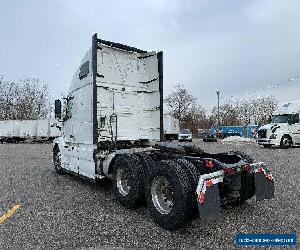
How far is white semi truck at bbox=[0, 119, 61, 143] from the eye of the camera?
43.6 metres

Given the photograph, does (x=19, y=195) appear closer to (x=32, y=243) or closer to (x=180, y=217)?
(x=32, y=243)

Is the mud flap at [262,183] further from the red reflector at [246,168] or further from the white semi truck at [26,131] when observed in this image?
the white semi truck at [26,131]

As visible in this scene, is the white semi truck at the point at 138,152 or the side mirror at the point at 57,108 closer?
the white semi truck at the point at 138,152

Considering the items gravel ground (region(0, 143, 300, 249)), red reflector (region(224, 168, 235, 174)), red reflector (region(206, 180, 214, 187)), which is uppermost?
red reflector (region(224, 168, 235, 174))

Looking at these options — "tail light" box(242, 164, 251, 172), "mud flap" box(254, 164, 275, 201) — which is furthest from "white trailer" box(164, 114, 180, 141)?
"tail light" box(242, 164, 251, 172)

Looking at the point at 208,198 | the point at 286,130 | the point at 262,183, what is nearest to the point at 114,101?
the point at 262,183

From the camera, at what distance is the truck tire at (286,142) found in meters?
23.3

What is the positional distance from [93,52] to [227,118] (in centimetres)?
7703

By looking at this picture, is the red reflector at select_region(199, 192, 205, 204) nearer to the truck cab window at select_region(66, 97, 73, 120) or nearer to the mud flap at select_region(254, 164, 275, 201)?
the mud flap at select_region(254, 164, 275, 201)

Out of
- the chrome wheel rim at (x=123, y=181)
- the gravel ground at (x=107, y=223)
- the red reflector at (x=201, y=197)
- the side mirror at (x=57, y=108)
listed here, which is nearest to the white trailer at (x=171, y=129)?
the side mirror at (x=57, y=108)

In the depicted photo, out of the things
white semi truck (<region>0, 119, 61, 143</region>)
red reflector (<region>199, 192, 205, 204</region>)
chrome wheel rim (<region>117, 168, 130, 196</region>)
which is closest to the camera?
red reflector (<region>199, 192, 205, 204</region>)

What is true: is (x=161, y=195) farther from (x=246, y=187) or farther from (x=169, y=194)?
(x=246, y=187)

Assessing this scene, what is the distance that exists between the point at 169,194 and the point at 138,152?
174 cm

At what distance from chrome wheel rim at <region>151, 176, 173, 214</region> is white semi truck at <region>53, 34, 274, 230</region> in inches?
0.6
